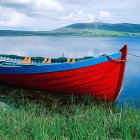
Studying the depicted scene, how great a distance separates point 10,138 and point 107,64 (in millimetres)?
5601

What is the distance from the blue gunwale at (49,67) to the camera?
9.38 m

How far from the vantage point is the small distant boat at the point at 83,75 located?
9467mm

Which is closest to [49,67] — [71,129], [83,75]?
[83,75]

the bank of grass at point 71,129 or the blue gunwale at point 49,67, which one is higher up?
the blue gunwale at point 49,67

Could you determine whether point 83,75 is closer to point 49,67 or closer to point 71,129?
point 49,67

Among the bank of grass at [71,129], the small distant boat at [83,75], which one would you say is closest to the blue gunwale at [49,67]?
the small distant boat at [83,75]

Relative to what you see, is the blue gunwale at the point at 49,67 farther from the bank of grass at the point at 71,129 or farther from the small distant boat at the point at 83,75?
the bank of grass at the point at 71,129

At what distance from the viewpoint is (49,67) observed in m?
10.3

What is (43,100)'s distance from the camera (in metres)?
10.5

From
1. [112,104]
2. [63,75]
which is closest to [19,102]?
[63,75]

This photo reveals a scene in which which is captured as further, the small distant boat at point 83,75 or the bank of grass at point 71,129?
the small distant boat at point 83,75

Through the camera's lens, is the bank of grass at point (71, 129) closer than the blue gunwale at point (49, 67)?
Yes

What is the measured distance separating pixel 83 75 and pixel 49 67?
1537mm

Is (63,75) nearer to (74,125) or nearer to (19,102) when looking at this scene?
(19,102)
